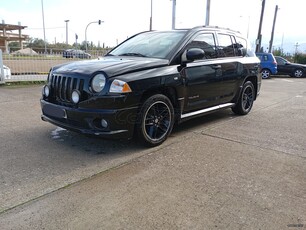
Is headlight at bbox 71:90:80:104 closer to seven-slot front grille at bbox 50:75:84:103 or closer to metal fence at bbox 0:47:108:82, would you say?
seven-slot front grille at bbox 50:75:84:103

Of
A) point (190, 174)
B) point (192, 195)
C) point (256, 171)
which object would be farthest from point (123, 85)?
point (256, 171)

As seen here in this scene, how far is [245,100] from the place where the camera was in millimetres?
6543

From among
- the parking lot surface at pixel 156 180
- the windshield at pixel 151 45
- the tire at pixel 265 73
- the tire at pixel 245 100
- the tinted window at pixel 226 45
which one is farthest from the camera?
the tire at pixel 265 73

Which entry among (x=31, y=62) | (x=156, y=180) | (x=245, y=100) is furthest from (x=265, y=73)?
(x=156, y=180)

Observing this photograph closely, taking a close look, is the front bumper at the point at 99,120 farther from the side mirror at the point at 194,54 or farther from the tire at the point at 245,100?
the tire at the point at 245,100

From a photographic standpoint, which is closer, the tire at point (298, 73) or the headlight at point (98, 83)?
the headlight at point (98, 83)

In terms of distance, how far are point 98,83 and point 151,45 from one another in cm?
154

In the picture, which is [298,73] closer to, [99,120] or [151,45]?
[151,45]

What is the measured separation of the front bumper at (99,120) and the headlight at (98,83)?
0.27 meters

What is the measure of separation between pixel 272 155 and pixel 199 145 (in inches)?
39.9

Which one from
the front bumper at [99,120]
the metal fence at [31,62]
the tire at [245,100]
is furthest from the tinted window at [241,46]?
the metal fence at [31,62]

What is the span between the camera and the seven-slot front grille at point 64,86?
3.80m

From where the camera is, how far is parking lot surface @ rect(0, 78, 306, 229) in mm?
2516

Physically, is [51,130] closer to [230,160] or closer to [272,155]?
[230,160]
